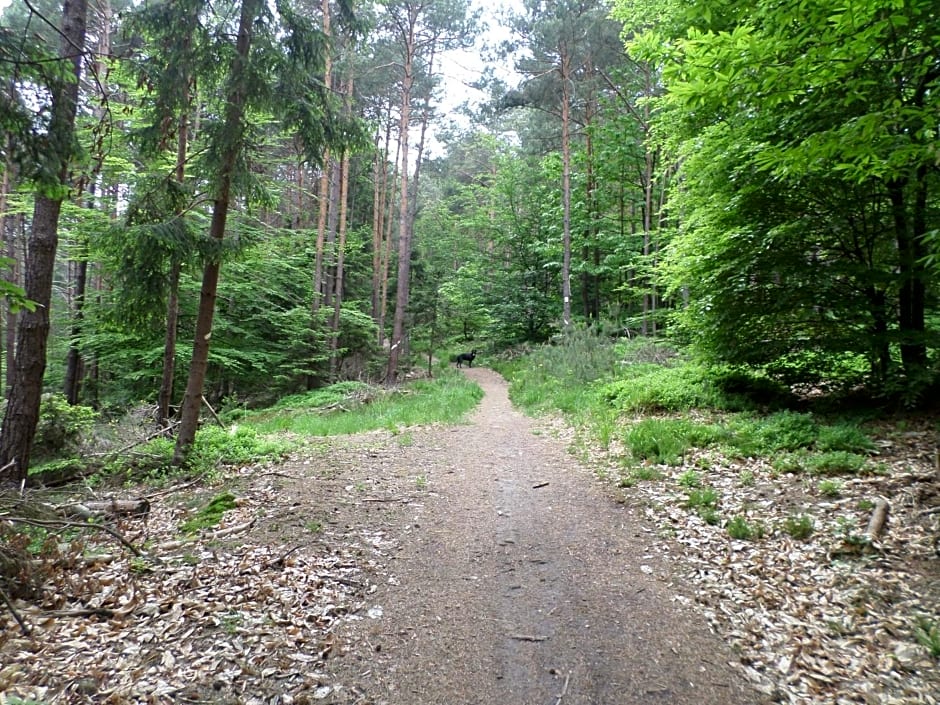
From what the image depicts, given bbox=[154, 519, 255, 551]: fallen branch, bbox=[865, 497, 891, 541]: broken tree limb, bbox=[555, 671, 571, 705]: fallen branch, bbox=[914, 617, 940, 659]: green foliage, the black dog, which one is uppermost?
the black dog

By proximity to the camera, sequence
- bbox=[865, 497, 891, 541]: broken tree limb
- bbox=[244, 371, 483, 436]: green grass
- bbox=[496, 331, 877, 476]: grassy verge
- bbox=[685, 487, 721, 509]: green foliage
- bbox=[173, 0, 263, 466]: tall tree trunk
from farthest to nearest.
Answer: bbox=[244, 371, 483, 436]: green grass, bbox=[173, 0, 263, 466]: tall tree trunk, bbox=[496, 331, 877, 476]: grassy verge, bbox=[685, 487, 721, 509]: green foliage, bbox=[865, 497, 891, 541]: broken tree limb

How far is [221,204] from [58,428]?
438 cm

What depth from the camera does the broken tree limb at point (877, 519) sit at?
393cm

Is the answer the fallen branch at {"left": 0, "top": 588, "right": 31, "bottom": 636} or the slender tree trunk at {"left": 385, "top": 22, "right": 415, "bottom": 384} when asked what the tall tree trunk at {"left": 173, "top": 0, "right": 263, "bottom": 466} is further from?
the slender tree trunk at {"left": 385, "top": 22, "right": 415, "bottom": 384}

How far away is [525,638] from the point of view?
3.30 metres

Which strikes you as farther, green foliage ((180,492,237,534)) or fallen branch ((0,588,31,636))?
green foliage ((180,492,237,534))

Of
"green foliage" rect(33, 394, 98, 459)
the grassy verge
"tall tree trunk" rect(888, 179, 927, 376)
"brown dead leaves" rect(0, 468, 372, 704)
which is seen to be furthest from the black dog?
"brown dead leaves" rect(0, 468, 372, 704)

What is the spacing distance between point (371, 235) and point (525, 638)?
23.2m

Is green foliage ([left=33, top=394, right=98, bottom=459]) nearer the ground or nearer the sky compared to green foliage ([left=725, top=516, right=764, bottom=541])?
nearer the sky

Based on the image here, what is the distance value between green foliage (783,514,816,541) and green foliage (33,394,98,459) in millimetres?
9679

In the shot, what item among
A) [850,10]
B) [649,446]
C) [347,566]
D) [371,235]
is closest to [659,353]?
[649,446]

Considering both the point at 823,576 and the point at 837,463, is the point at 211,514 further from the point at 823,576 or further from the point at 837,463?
the point at 837,463

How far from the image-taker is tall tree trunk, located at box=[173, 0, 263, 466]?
6.31 metres

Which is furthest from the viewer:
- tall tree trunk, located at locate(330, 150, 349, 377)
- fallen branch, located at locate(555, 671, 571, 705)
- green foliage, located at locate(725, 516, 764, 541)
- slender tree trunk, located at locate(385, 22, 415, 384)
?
tall tree trunk, located at locate(330, 150, 349, 377)
